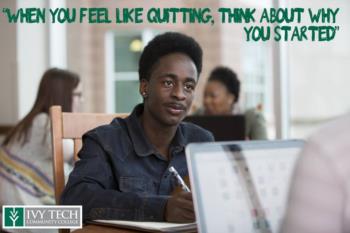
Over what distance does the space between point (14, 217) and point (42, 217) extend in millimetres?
67

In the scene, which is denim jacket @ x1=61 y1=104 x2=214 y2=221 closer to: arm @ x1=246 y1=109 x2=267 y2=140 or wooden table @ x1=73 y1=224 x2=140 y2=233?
wooden table @ x1=73 y1=224 x2=140 y2=233

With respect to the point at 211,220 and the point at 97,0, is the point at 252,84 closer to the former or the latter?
the point at 97,0

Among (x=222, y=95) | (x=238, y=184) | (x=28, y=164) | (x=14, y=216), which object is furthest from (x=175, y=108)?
(x=222, y=95)

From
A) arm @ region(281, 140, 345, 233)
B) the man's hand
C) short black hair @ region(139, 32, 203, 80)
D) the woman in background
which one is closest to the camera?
arm @ region(281, 140, 345, 233)

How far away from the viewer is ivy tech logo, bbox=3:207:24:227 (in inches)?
40.1

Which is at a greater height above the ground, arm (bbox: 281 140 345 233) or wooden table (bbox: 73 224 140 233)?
arm (bbox: 281 140 345 233)

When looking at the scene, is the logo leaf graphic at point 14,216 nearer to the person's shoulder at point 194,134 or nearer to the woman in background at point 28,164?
the person's shoulder at point 194,134

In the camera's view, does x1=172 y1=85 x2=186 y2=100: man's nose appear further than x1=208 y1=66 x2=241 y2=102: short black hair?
No

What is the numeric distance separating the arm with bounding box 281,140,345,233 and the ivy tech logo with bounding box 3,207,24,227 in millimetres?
830

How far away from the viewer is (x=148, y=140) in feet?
3.70

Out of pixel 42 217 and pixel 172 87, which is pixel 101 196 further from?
pixel 172 87

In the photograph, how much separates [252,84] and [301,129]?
3.89 ft

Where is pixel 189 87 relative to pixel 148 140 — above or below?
above

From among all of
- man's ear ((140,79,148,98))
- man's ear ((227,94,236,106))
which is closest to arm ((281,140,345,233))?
man's ear ((140,79,148,98))
